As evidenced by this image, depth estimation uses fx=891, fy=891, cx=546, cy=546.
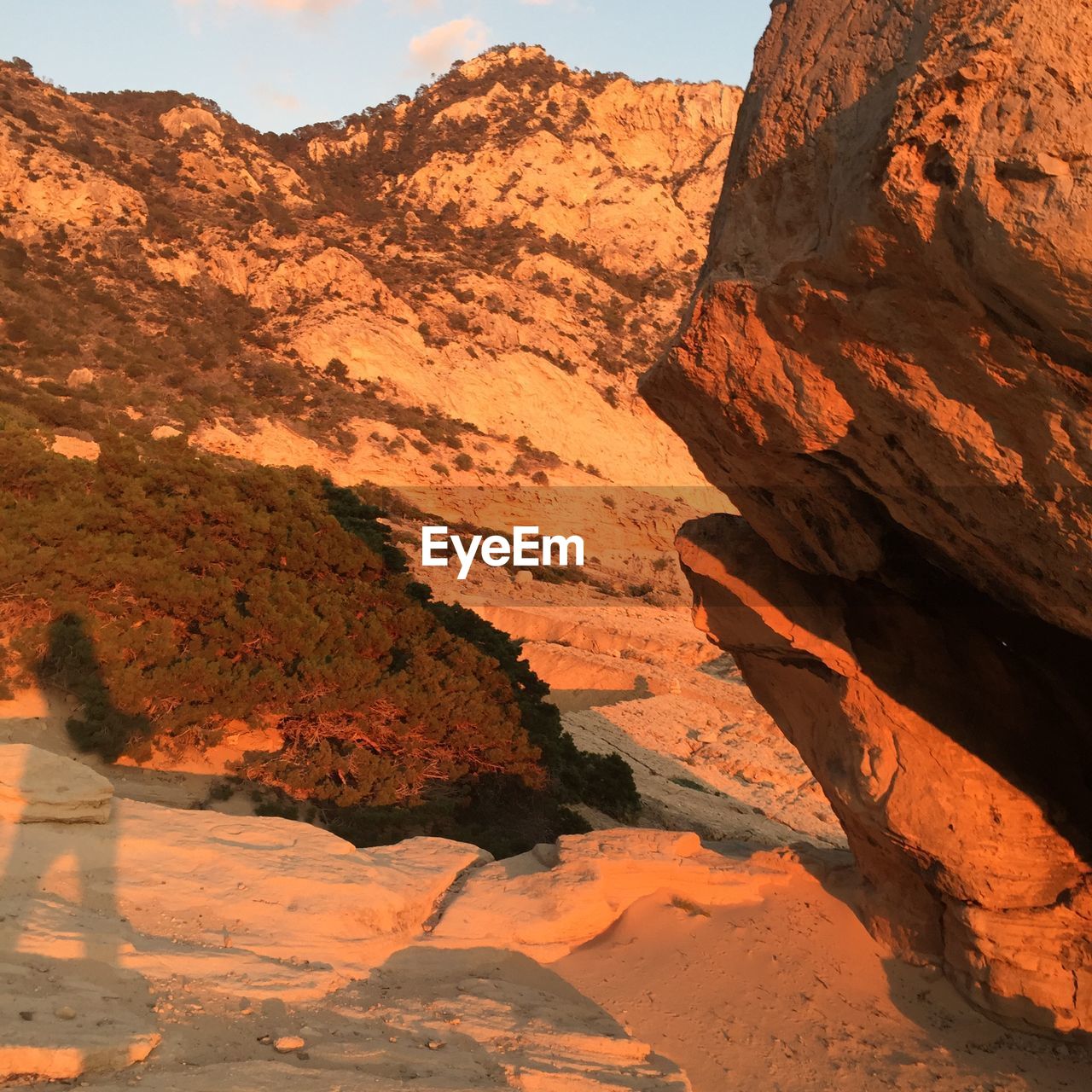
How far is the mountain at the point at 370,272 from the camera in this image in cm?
3038

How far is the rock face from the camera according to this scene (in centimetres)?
323

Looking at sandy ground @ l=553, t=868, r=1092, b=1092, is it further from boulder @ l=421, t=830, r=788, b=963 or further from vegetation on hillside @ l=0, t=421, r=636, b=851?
vegetation on hillside @ l=0, t=421, r=636, b=851

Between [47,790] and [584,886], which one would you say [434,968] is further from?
[47,790]

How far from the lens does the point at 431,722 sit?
10.8m

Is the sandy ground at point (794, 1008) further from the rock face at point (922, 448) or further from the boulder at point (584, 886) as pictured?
the rock face at point (922, 448)

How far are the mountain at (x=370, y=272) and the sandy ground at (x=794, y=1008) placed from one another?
74.7 feet

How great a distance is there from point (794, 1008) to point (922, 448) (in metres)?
3.87

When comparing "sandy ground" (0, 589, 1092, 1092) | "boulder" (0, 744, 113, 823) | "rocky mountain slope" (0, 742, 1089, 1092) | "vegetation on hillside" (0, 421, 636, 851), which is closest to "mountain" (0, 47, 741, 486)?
"vegetation on hillside" (0, 421, 636, 851)

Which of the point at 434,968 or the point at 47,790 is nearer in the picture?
the point at 434,968

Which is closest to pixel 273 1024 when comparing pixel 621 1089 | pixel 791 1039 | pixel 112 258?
pixel 621 1089

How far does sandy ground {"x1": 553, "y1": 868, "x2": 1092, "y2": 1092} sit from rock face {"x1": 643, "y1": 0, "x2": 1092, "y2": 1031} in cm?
29

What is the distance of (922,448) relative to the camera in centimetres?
422

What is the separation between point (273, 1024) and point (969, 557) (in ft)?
14.0

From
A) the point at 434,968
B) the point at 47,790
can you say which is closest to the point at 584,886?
the point at 434,968
